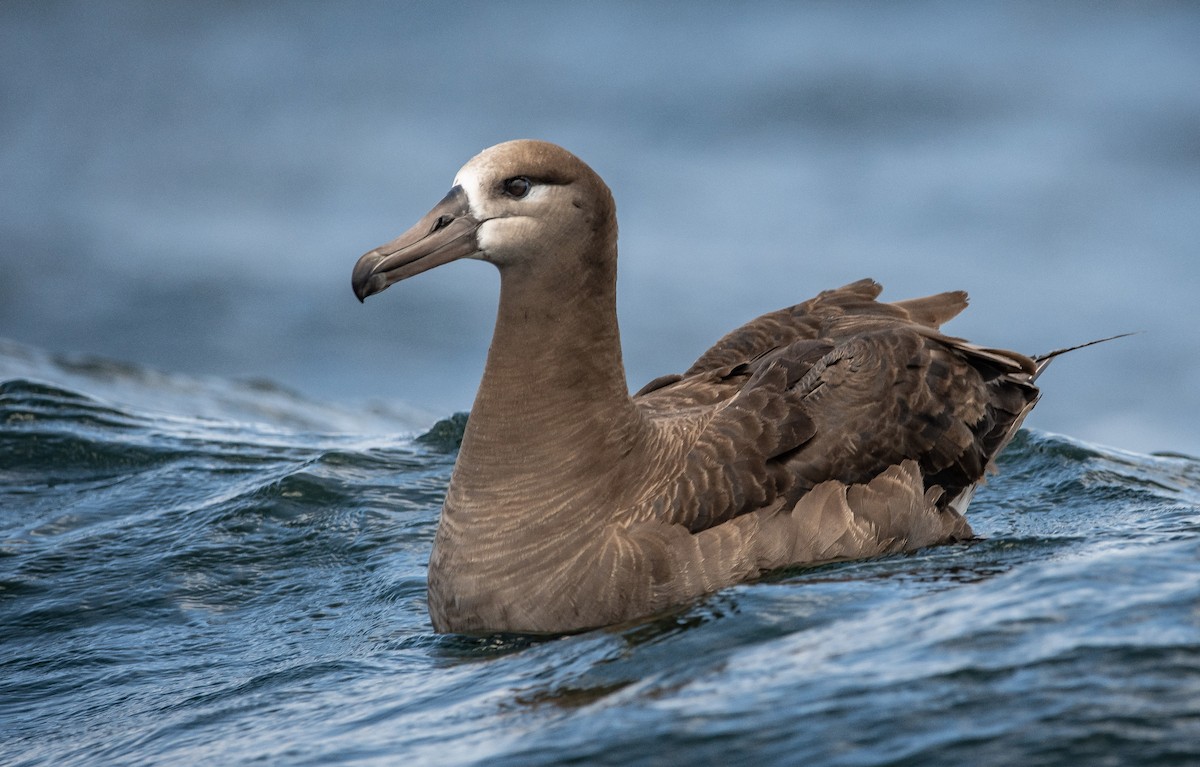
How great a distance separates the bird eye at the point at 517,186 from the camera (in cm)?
607

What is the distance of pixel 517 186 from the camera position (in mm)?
6090

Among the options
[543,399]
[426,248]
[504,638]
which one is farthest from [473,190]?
[504,638]

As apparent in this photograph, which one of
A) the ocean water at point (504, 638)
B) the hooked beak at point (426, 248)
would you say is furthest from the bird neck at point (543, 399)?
the ocean water at point (504, 638)

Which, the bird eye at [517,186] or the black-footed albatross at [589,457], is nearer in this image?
the black-footed albatross at [589,457]

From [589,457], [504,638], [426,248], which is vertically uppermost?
[426,248]

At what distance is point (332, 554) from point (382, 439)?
292 centimetres

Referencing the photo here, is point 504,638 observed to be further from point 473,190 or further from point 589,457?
point 473,190

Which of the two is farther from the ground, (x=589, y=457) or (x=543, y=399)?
(x=543, y=399)

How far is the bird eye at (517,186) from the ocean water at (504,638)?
69.2 inches

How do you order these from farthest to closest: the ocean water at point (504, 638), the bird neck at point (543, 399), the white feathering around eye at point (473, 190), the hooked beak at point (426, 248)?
the bird neck at point (543, 399) → the white feathering around eye at point (473, 190) → the hooked beak at point (426, 248) → the ocean water at point (504, 638)

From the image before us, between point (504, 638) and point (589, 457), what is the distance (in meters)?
0.79

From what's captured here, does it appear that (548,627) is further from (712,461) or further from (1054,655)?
(1054,655)

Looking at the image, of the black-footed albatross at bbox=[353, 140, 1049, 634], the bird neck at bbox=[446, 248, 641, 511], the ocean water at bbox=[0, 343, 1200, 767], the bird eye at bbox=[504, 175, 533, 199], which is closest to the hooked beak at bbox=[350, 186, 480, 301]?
the black-footed albatross at bbox=[353, 140, 1049, 634]

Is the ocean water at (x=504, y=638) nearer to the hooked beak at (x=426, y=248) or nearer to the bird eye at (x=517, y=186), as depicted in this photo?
the hooked beak at (x=426, y=248)
